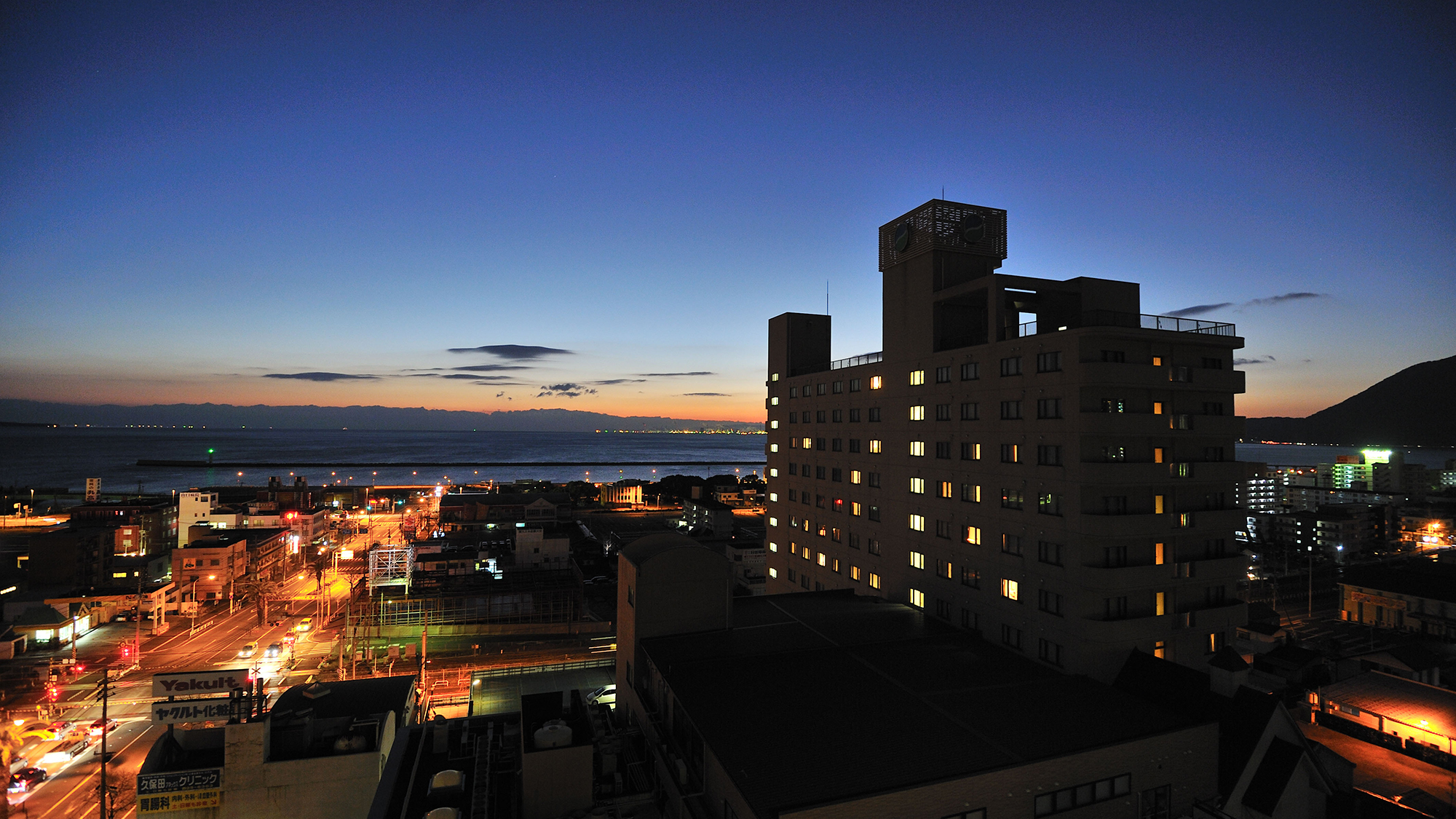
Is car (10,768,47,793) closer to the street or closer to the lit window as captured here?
the street

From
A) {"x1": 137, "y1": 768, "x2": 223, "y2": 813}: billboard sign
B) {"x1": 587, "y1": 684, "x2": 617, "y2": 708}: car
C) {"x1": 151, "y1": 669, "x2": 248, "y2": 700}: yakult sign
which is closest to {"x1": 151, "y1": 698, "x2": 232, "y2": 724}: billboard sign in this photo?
{"x1": 151, "y1": 669, "x2": 248, "y2": 700}: yakult sign

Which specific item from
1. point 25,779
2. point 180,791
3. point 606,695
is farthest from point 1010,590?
point 25,779

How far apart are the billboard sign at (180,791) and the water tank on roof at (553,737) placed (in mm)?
11535

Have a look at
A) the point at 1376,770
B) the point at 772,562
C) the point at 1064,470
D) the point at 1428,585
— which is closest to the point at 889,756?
the point at 1064,470

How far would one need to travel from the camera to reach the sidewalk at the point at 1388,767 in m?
28.7

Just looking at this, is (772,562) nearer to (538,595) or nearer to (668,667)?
(538,595)

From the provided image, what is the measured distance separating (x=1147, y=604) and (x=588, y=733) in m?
23.9

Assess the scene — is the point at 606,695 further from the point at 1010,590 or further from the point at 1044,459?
the point at 1044,459

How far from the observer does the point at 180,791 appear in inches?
871

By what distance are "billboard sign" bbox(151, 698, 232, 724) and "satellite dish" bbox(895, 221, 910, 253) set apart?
1528 inches

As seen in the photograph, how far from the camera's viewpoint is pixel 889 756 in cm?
1847

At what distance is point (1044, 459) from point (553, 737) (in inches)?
897

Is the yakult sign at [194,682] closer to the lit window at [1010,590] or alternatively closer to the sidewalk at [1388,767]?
the lit window at [1010,590]

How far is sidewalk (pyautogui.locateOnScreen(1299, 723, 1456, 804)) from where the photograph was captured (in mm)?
28734
